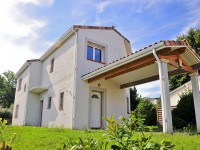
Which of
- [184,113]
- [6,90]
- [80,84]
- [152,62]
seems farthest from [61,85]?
[6,90]

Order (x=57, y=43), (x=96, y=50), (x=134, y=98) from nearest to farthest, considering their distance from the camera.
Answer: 1. (x=96, y=50)
2. (x=57, y=43)
3. (x=134, y=98)

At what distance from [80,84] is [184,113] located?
26.8ft

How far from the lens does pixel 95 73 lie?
34.7 feet

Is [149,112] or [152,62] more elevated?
[152,62]

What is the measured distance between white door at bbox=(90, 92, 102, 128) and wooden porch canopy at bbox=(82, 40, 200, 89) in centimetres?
133

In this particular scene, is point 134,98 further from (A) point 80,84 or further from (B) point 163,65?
(B) point 163,65

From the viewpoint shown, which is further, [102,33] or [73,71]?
[102,33]

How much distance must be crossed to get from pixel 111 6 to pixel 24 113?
1293 cm

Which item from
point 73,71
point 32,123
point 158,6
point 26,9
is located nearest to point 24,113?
point 32,123

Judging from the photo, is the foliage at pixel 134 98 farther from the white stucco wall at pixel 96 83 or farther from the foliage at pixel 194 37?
the foliage at pixel 194 37

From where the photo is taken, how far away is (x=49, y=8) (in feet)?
26.5

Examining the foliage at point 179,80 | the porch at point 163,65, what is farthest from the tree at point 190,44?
the porch at point 163,65

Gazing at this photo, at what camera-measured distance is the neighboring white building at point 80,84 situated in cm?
1132

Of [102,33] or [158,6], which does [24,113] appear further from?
[158,6]
